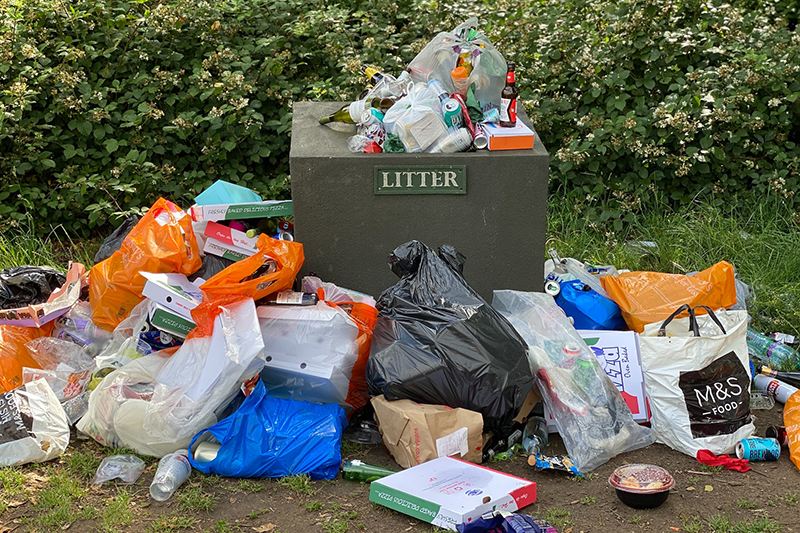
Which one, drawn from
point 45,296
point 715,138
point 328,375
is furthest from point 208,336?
point 715,138

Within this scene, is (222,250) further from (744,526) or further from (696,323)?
(744,526)

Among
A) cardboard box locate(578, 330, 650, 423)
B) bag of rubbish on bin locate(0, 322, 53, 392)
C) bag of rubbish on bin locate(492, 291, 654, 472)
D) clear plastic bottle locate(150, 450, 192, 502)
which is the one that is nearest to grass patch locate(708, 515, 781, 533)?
bag of rubbish on bin locate(492, 291, 654, 472)

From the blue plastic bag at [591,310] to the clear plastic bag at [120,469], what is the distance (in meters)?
2.10

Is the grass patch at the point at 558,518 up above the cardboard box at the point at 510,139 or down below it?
below

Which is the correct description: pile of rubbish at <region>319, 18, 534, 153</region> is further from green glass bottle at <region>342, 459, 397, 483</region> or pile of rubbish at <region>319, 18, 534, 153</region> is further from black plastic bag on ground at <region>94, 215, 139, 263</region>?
green glass bottle at <region>342, 459, 397, 483</region>

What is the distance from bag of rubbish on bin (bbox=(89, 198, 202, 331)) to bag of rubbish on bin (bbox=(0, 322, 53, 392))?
0.31 m

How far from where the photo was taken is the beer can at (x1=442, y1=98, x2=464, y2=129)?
3773 mm

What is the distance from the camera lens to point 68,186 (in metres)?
5.05

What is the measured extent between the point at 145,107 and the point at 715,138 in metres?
3.55

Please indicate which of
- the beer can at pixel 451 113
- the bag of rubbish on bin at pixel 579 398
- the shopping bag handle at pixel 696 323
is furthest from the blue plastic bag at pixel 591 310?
the beer can at pixel 451 113

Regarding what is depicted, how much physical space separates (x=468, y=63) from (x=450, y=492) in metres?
2.08

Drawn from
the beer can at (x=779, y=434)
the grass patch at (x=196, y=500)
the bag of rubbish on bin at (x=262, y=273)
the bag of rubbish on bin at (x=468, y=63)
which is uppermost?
the bag of rubbish on bin at (x=468, y=63)

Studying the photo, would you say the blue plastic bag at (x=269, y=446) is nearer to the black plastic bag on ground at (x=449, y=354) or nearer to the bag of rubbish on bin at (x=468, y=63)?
the black plastic bag on ground at (x=449, y=354)

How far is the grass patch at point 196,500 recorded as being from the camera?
290 centimetres
